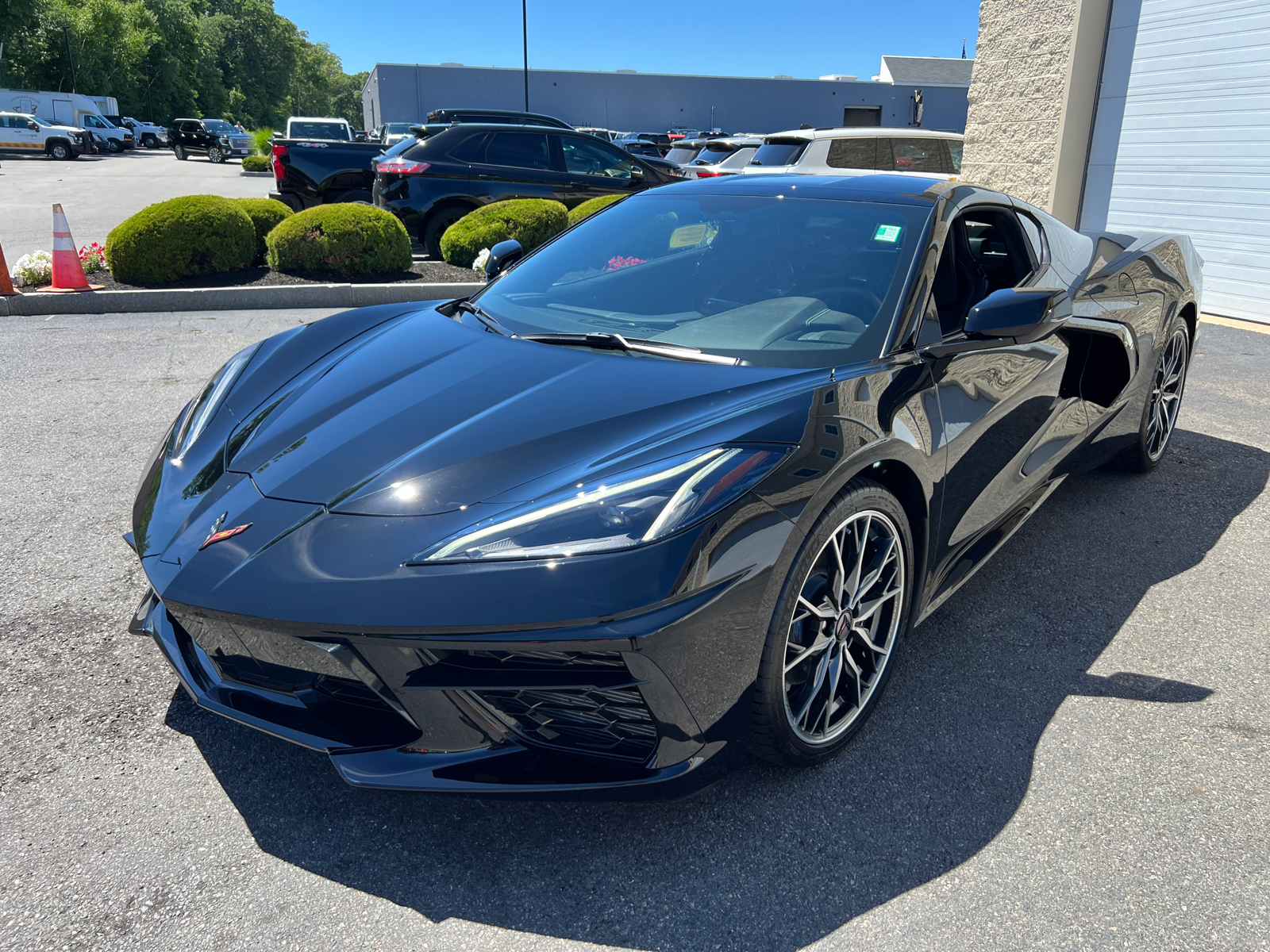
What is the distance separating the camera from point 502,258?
368 cm

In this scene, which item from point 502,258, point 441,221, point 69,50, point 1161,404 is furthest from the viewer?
point 69,50

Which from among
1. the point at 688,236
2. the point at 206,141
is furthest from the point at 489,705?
the point at 206,141

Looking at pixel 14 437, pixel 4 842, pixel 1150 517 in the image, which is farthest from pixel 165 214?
pixel 1150 517

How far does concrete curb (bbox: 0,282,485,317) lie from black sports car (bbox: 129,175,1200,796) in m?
5.51

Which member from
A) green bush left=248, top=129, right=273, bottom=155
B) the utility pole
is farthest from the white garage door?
the utility pole

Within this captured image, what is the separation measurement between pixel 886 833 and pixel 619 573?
0.93 meters

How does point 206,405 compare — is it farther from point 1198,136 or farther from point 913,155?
point 913,155

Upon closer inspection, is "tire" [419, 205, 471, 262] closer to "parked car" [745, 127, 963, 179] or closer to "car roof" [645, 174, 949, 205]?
"parked car" [745, 127, 963, 179]

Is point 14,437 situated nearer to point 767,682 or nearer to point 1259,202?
point 767,682

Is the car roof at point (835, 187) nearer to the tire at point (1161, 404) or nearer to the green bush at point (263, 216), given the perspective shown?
the tire at point (1161, 404)

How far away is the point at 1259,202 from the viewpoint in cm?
825

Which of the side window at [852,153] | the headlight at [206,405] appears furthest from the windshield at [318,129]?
the headlight at [206,405]

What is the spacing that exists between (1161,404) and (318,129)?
28224 mm

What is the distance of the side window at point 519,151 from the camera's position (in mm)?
10570
